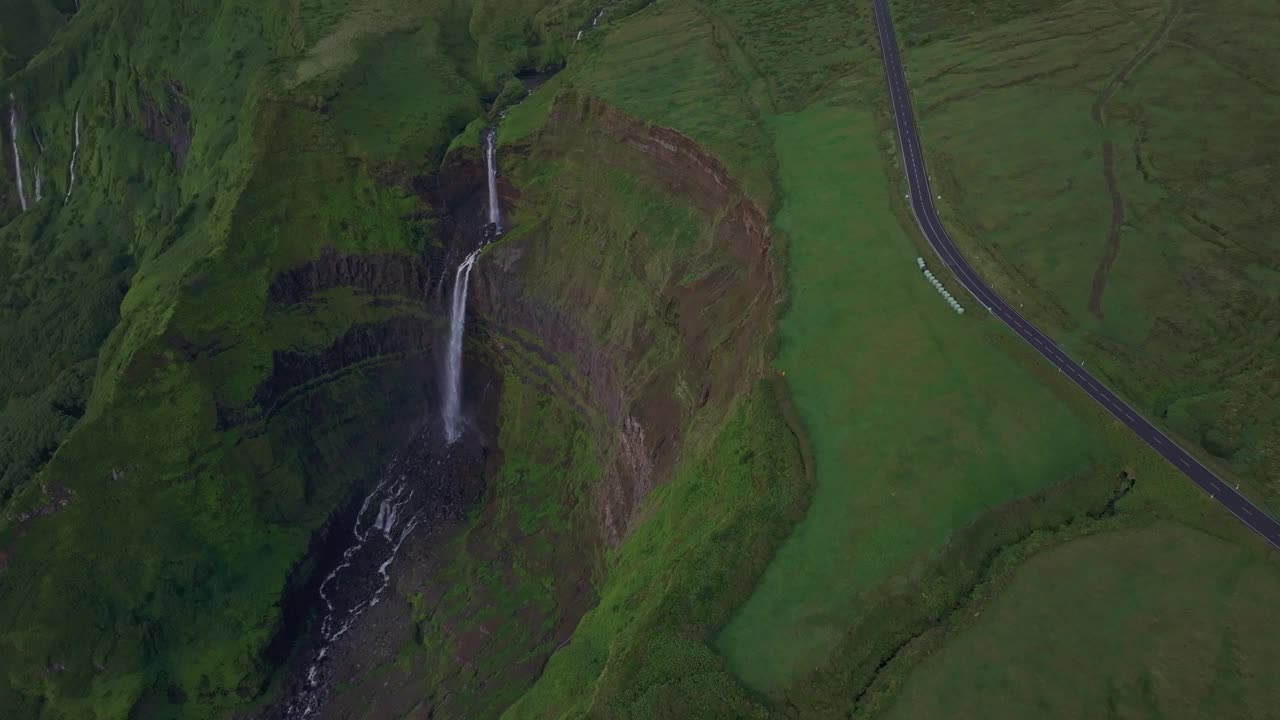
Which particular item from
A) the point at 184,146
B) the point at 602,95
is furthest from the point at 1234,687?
the point at 184,146

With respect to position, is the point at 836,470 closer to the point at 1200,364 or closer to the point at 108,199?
the point at 1200,364

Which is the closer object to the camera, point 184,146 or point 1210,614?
point 1210,614

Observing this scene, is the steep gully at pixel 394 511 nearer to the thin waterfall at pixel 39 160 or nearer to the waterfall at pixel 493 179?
the waterfall at pixel 493 179

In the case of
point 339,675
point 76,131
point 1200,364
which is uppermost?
point 76,131

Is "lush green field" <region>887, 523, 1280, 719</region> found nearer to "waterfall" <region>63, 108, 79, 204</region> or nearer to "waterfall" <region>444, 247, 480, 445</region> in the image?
"waterfall" <region>444, 247, 480, 445</region>

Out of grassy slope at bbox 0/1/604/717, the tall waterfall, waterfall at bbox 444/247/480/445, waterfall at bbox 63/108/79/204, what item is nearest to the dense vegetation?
grassy slope at bbox 0/1/604/717

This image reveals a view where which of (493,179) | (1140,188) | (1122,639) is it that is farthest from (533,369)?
(1122,639)

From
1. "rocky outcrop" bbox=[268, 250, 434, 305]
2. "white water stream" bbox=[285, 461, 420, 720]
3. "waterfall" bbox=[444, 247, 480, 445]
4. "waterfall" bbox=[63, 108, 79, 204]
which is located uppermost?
"waterfall" bbox=[63, 108, 79, 204]

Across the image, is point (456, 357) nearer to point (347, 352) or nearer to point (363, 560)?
point (347, 352)
